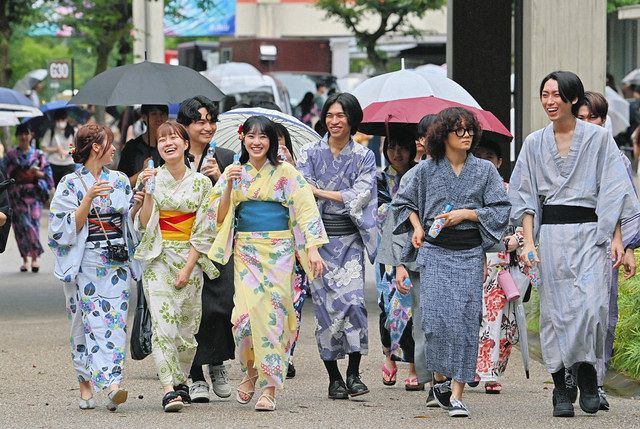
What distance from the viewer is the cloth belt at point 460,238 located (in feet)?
27.1

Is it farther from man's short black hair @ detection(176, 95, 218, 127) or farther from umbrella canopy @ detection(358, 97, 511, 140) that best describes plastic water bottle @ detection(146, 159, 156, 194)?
umbrella canopy @ detection(358, 97, 511, 140)

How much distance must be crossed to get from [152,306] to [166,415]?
0.64 m

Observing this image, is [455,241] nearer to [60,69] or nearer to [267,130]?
[267,130]

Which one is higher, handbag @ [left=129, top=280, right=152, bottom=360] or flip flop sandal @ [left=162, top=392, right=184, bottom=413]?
handbag @ [left=129, top=280, right=152, bottom=360]

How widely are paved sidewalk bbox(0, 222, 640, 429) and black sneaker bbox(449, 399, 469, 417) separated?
0.17ft

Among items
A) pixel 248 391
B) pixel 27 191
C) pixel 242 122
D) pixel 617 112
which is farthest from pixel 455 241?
pixel 617 112

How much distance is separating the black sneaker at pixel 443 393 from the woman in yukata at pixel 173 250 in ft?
4.72

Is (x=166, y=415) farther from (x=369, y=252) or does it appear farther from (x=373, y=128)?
(x=373, y=128)

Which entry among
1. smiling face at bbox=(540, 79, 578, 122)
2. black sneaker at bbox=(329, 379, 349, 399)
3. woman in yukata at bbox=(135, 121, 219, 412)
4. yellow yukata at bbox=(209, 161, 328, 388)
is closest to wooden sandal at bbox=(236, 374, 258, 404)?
yellow yukata at bbox=(209, 161, 328, 388)

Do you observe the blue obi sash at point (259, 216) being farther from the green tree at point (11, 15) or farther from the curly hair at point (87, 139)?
the green tree at point (11, 15)

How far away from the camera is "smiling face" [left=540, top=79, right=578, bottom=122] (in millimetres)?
8227

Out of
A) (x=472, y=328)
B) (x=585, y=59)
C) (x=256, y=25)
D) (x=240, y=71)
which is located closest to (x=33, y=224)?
(x=585, y=59)

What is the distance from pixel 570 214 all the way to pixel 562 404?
1.06 metres

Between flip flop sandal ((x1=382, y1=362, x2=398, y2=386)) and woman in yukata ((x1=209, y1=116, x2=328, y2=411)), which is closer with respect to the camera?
woman in yukata ((x1=209, y1=116, x2=328, y2=411))
